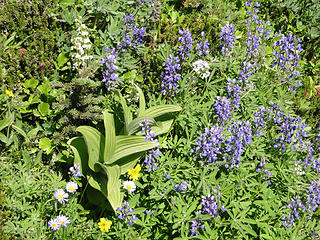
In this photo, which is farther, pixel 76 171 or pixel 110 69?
pixel 110 69

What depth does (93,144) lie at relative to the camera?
10.2ft

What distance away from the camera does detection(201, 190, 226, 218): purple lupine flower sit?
2.83 m

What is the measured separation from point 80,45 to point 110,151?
116 cm

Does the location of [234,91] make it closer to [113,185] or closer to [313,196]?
[313,196]

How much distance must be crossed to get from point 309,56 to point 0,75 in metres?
4.28

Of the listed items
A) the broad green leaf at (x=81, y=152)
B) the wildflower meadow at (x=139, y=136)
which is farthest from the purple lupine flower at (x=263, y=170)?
the broad green leaf at (x=81, y=152)

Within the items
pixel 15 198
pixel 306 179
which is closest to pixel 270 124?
pixel 306 179

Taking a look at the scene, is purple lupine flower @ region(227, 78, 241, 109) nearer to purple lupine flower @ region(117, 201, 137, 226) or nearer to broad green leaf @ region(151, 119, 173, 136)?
broad green leaf @ region(151, 119, 173, 136)

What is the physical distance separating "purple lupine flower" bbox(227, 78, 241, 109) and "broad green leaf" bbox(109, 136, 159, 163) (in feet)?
3.41

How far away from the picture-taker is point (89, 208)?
3410 mm

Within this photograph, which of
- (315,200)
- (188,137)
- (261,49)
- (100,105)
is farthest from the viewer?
(261,49)

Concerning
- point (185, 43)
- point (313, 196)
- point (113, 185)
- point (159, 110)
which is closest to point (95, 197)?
point (113, 185)

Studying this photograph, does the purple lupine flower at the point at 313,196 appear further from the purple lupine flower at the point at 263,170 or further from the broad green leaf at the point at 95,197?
the broad green leaf at the point at 95,197

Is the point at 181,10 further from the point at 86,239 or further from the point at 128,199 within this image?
the point at 86,239
